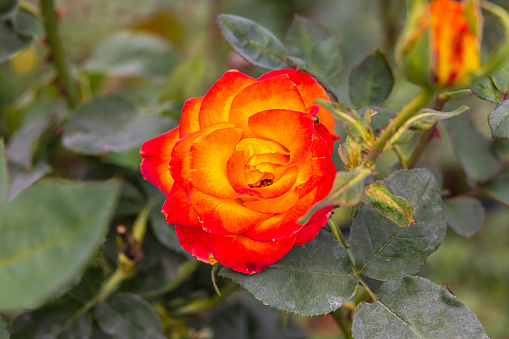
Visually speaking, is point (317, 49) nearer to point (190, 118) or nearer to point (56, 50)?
point (190, 118)

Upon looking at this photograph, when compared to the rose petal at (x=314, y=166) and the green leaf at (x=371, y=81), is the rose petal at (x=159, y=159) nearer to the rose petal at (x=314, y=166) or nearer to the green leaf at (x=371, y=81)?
the rose petal at (x=314, y=166)

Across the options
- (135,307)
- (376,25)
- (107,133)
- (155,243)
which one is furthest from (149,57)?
(376,25)

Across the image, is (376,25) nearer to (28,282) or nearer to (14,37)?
(14,37)

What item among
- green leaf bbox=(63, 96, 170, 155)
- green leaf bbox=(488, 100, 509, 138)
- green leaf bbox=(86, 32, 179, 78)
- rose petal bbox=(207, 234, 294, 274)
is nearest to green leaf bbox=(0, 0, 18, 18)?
green leaf bbox=(63, 96, 170, 155)

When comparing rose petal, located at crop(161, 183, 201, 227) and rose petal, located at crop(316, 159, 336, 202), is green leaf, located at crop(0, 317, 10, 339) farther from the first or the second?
rose petal, located at crop(316, 159, 336, 202)

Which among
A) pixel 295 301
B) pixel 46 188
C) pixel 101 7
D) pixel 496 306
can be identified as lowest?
pixel 496 306

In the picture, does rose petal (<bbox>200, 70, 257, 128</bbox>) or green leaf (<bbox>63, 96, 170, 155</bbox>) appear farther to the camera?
green leaf (<bbox>63, 96, 170, 155</bbox>)

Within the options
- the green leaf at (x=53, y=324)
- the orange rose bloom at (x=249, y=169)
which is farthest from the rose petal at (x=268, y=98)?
the green leaf at (x=53, y=324)
